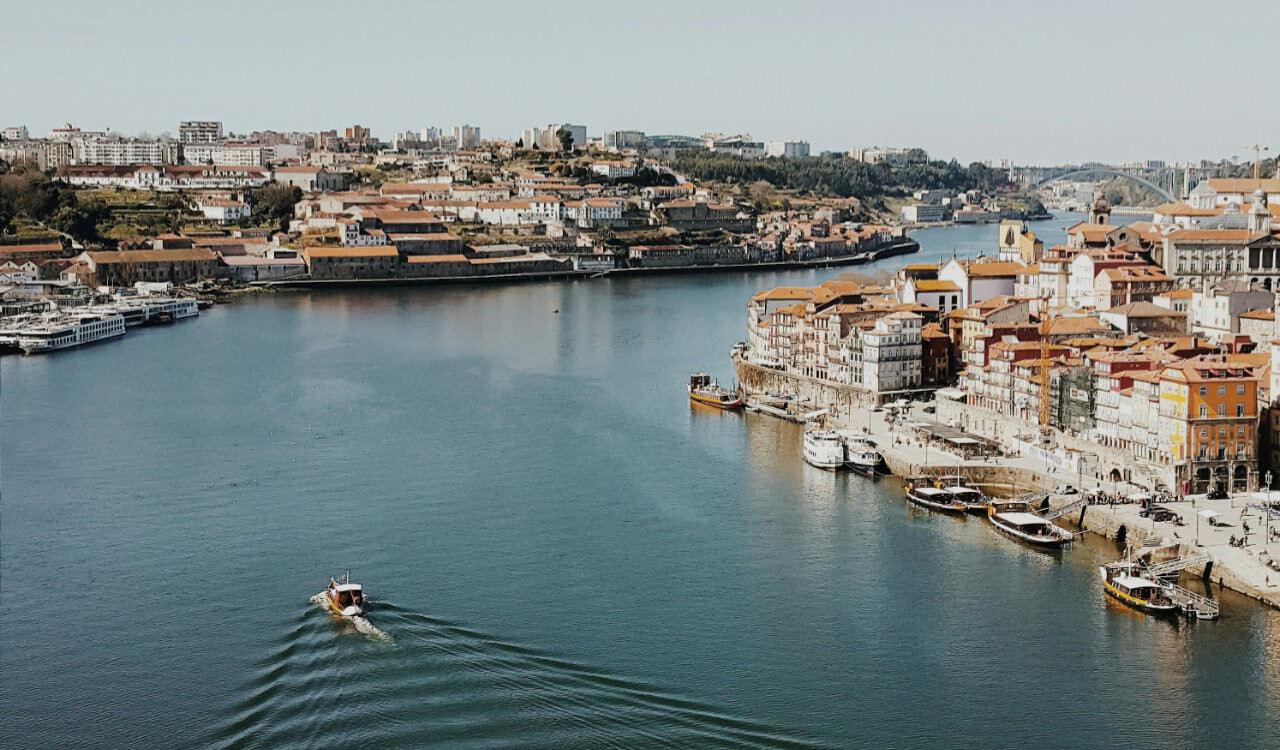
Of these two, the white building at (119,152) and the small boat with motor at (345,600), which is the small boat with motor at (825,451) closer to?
the small boat with motor at (345,600)

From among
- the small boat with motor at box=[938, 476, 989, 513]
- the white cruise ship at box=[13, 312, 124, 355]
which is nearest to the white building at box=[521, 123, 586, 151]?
the white cruise ship at box=[13, 312, 124, 355]

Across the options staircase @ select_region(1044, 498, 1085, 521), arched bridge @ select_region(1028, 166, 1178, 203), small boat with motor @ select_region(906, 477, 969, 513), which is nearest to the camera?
staircase @ select_region(1044, 498, 1085, 521)

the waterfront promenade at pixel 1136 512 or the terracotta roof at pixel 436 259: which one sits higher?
the terracotta roof at pixel 436 259

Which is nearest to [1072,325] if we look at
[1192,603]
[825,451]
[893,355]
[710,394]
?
[893,355]

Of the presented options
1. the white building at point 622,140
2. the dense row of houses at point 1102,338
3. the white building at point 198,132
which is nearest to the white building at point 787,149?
the white building at point 622,140

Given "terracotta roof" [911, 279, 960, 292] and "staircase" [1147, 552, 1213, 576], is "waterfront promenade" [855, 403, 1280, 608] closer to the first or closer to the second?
"staircase" [1147, 552, 1213, 576]

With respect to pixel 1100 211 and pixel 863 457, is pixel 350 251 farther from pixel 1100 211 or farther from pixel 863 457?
pixel 863 457
